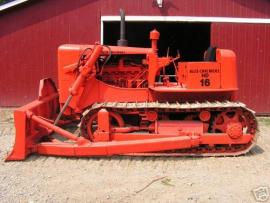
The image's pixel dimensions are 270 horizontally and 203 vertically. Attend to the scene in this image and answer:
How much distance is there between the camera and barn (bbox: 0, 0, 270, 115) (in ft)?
39.4

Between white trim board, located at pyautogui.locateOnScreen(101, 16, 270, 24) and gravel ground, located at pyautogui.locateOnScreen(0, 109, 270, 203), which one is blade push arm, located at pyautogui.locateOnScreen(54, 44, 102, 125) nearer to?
gravel ground, located at pyautogui.locateOnScreen(0, 109, 270, 203)

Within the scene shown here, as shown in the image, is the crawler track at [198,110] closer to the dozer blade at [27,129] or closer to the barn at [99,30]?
the dozer blade at [27,129]

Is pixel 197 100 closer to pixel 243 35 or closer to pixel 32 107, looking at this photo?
pixel 32 107

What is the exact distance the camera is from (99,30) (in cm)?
1217

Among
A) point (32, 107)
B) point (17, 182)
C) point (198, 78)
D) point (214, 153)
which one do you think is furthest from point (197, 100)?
point (17, 182)

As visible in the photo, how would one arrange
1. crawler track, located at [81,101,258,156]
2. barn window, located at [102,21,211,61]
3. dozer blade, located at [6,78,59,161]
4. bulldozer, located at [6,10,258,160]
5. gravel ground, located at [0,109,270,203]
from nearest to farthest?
gravel ground, located at [0,109,270,203] < dozer blade, located at [6,78,59,161] < bulldozer, located at [6,10,258,160] < crawler track, located at [81,101,258,156] < barn window, located at [102,21,211,61]

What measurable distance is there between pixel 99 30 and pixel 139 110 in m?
5.28

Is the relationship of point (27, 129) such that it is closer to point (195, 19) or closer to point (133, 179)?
point (133, 179)

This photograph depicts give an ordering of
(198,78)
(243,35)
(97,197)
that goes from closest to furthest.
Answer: (97,197)
(198,78)
(243,35)

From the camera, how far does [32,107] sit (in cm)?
751

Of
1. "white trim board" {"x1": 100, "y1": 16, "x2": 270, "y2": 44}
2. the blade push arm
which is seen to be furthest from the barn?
the blade push arm

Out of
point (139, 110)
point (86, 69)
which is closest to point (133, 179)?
point (139, 110)

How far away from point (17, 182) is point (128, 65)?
3294 mm

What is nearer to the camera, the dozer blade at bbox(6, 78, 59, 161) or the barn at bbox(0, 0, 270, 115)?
the dozer blade at bbox(6, 78, 59, 161)
